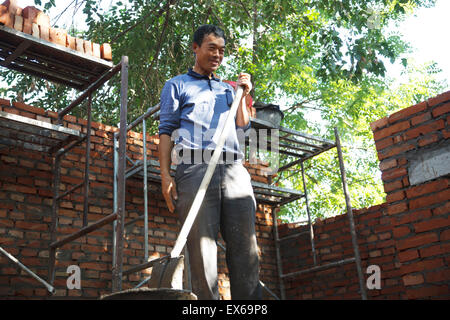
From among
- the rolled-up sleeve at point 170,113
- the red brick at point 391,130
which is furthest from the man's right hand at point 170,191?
the red brick at point 391,130

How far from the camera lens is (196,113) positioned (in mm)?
2406

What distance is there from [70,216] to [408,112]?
335 cm

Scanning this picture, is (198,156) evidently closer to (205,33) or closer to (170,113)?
(170,113)

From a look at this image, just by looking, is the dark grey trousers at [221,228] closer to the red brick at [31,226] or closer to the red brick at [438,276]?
the red brick at [438,276]

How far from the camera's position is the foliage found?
646 cm

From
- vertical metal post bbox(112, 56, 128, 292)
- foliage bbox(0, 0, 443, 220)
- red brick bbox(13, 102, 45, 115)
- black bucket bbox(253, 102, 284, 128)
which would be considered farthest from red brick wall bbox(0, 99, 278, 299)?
foliage bbox(0, 0, 443, 220)

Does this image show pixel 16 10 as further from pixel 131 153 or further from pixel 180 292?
pixel 180 292

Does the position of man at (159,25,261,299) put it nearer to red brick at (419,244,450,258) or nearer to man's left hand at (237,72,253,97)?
man's left hand at (237,72,253,97)

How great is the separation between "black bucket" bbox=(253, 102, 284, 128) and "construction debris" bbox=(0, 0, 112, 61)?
96.6 inches

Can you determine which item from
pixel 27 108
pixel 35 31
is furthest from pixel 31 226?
pixel 35 31

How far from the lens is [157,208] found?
18.4 feet

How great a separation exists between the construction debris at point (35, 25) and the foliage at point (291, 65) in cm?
303

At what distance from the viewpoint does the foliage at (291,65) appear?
6.46 m

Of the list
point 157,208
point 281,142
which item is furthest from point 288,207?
point 157,208
